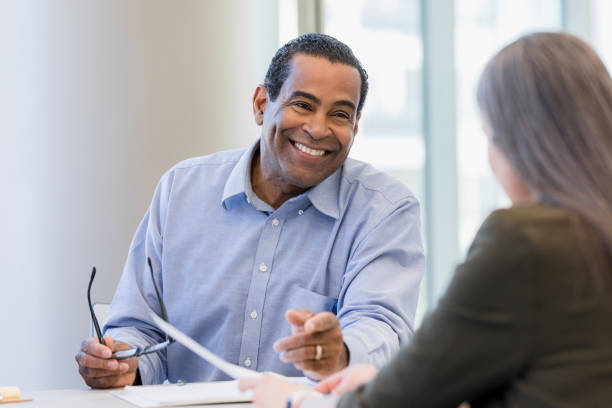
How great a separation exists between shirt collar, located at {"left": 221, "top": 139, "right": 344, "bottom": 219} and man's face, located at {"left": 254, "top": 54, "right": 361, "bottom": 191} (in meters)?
0.03

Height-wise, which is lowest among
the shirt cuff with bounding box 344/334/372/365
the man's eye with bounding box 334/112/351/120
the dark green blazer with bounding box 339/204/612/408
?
the shirt cuff with bounding box 344/334/372/365

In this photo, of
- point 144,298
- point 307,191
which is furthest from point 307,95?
point 144,298

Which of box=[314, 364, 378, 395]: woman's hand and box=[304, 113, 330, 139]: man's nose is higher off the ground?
box=[304, 113, 330, 139]: man's nose

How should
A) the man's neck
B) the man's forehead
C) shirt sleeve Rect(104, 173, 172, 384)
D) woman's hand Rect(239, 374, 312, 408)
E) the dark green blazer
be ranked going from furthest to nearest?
the man's neck → the man's forehead → shirt sleeve Rect(104, 173, 172, 384) → woman's hand Rect(239, 374, 312, 408) → the dark green blazer

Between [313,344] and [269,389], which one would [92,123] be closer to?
[313,344]

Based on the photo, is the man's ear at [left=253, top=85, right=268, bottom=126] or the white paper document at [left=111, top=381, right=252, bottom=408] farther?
the man's ear at [left=253, top=85, right=268, bottom=126]

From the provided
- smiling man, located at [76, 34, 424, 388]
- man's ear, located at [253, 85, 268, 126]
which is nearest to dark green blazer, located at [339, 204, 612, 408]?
smiling man, located at [76, 34, 424, 388]

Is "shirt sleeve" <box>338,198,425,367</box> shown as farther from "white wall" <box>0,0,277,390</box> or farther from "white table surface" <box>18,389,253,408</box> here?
"white wall" <box>0,0,277,390</box>

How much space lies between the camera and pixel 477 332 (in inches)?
34.4

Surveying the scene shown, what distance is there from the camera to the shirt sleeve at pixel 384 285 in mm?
1692

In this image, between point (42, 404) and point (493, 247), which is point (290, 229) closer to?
point (42, 404)

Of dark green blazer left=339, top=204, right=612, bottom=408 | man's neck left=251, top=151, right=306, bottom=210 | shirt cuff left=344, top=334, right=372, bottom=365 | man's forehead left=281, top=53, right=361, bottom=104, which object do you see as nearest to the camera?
dark green blazer left=339, top=204, right=612, bottom=408

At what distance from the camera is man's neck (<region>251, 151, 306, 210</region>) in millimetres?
2123

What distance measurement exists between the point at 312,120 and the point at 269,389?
3.24ft
